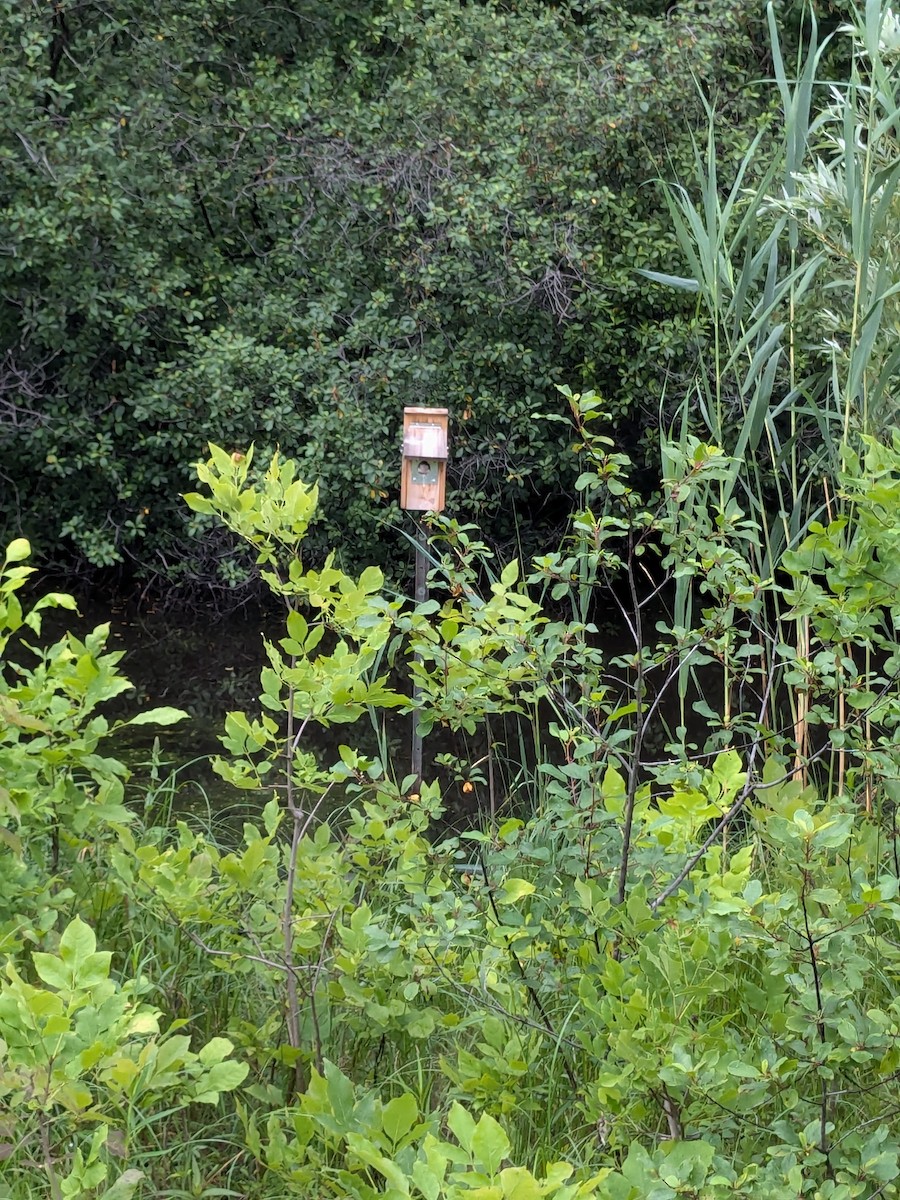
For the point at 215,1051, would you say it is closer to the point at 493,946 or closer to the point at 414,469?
the point at 493,946

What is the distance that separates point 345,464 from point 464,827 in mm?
3039

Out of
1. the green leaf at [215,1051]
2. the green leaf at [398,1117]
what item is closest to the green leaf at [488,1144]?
the green leaf at [398,1117]

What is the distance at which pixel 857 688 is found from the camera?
76.3 inches

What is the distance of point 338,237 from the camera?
762 cm

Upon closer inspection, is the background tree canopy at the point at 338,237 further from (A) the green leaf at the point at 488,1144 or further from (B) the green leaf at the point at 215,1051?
(A) the green leaf at the point at 488,1144

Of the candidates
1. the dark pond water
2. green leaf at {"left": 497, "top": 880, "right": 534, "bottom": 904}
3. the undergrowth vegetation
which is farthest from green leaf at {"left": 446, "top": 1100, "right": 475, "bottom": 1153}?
the dark pond water

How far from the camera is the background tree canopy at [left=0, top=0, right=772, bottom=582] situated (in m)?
7.11

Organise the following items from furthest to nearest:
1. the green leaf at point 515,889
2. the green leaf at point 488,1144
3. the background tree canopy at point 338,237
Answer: the background tree canopy at point 338,237, the green leaf at point 515,889, the green leaf at point 488,1144

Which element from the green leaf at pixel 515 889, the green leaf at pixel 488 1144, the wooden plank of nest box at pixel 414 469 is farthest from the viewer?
the wooden plank of nest box at pixel 414 469

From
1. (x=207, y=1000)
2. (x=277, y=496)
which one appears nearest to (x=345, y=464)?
(x=207, y=1000)

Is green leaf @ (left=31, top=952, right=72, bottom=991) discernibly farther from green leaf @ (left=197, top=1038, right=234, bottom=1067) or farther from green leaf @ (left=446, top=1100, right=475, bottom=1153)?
green leaf @ (left=446, top=1100, right=475, bottom=1153)

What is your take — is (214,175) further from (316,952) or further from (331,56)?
(316,952)

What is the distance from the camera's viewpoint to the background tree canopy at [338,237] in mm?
7113

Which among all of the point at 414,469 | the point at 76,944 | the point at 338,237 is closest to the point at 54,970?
the point at 76,944
